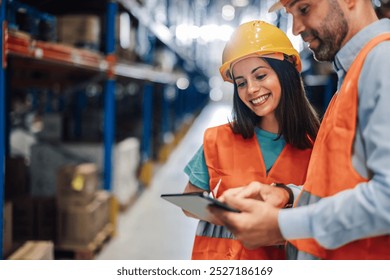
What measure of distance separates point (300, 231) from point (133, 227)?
363 centimetres

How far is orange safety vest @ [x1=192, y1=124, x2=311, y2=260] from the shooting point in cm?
158

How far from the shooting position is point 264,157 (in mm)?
1608

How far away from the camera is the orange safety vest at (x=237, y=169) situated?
62.1 inches

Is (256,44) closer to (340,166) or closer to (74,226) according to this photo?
(340,166)

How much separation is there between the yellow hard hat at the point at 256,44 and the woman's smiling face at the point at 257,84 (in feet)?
0.10

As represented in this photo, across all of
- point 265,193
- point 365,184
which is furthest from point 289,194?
point 365,184

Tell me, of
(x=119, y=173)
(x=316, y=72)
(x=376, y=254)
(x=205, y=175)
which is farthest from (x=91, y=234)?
(x=316, y=72)

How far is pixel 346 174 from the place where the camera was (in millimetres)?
1166

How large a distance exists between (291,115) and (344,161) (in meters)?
0.46

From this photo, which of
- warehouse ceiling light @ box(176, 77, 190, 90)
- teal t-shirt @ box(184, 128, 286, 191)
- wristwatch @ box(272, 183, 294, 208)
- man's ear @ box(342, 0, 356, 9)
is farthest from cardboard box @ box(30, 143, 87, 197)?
warehouse ceiling light @ box(176, 77, 190, 90)

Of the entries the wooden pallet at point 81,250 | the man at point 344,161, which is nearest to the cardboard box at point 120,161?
the wooden pallet at point 81,250

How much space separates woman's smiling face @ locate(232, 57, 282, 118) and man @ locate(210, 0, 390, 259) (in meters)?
0.25

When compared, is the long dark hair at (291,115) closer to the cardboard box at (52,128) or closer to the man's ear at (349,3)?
the man's ear at (349,3)

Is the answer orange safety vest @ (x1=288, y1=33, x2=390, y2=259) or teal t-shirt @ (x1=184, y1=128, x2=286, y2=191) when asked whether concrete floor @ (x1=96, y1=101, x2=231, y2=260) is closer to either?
teal t-shirt @ (x1=184, y1=128, x2=286, y2=191)
